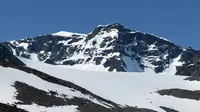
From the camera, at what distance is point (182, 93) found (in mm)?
94688

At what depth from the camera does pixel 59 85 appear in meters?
67.9

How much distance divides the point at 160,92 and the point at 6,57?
75.7 metres

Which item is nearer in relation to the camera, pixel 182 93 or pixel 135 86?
pixel 182 93

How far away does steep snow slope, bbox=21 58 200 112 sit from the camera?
263 feet

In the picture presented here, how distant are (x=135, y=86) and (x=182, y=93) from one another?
33.1 feet

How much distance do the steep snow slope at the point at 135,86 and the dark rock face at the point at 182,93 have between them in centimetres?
165

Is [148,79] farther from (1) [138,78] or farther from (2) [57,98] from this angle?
(2) [57,98]

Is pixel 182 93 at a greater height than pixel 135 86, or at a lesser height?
lesser

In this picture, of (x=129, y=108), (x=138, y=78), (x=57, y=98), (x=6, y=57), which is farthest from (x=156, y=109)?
(x=6, y=57)

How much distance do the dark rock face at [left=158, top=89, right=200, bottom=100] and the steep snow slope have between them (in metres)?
1.65

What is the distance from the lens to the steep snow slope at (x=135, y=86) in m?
80.1

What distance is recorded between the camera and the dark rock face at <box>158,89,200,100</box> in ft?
305

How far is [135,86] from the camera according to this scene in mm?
98250

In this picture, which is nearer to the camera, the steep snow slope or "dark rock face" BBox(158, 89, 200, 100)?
the steep snow slope
